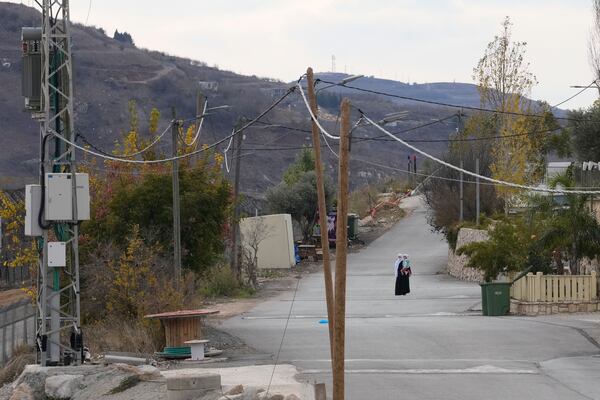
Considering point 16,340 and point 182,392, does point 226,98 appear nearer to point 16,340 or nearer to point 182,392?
point 16,340

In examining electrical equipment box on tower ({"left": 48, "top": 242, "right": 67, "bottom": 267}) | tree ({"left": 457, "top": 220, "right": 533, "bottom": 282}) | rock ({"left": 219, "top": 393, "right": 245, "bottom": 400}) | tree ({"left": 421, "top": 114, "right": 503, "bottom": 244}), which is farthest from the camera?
tree ({"left": 421, "top": 114, "right": 503, "bottom": 244})

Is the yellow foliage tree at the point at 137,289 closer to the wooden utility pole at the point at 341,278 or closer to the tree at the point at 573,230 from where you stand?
the wooden utility pole at the point at 341,278

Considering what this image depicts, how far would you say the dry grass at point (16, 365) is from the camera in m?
23.6

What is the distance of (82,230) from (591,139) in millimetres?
26747

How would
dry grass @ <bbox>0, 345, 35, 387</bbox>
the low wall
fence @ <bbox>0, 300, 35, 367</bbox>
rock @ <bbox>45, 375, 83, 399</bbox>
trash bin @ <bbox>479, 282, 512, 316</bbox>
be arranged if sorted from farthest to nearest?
1. trash bin @ <bbox>479, 282, 512, 316</bbox>
2. the low wall
3. fence @ <bbox>0, 300, 35, 367</bbox>
4. dry grass @ <bbox>0, 345, 35, 387</bbox>
5. rock @ <bbox>45, 375, 83, 399</bbox>

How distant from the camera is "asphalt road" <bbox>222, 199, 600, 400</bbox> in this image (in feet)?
60.7

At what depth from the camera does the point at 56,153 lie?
2152 centimetres

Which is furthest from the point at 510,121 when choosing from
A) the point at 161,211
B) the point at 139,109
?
the point at 139,109

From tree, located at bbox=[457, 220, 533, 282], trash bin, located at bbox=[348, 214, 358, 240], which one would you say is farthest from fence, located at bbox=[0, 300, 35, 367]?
trash bin, located at bbox=[348, 214, 358, 240]

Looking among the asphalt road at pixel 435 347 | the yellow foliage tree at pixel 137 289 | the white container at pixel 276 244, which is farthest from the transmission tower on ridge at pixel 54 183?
the white container at pixel 276 244

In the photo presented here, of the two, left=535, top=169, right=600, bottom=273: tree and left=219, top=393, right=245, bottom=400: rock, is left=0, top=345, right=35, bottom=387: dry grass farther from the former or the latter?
left=535, top=169, right=600, bottom=273: tree

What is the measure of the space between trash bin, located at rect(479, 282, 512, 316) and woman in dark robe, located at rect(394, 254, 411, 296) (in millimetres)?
7477

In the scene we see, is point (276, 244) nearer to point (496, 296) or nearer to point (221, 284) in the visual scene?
point (221, 284)

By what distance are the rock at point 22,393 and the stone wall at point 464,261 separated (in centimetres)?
3098
